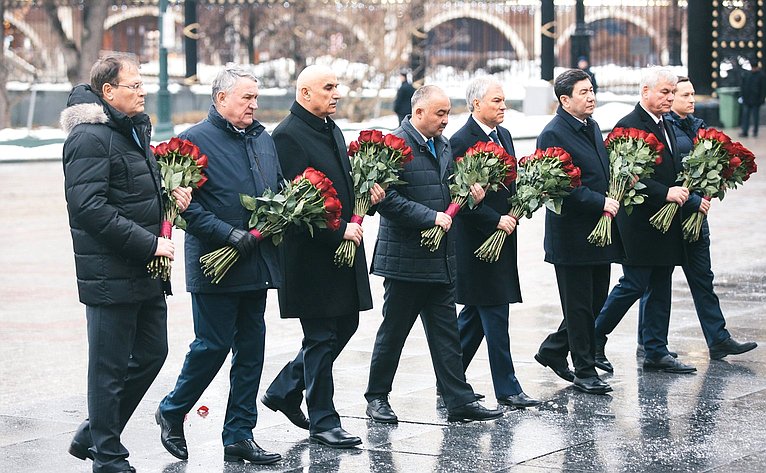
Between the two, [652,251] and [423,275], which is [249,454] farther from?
[652,251]

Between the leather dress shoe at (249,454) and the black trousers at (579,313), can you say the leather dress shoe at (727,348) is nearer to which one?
the black trousers at (579,313)

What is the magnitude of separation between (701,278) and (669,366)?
2.65ft

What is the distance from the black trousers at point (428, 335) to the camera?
7.61 m

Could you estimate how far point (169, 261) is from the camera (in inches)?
255

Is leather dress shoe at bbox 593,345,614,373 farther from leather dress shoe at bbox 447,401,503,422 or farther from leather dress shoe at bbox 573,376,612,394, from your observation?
leather dress shoe at bbox 447,401,503,422

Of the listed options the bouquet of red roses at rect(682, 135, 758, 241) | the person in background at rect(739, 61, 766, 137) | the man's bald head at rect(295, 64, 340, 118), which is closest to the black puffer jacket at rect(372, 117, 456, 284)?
the man's bald head at rect(295, 64, 340, 118)

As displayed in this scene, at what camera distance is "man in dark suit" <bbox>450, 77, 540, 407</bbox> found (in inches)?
314

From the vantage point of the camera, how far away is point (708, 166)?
352 inches

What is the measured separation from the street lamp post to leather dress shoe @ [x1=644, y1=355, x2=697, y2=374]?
2236 cm

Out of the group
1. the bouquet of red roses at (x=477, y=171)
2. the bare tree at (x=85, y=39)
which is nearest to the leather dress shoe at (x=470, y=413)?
the bouquet of red roses at (x=477, y=171)

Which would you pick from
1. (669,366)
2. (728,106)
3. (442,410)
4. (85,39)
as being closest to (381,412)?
(442,410)

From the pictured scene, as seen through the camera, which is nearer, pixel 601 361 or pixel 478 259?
pixel 478 259

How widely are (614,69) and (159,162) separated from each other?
106 ft

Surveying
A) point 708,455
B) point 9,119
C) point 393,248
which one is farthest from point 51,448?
point 9,119
